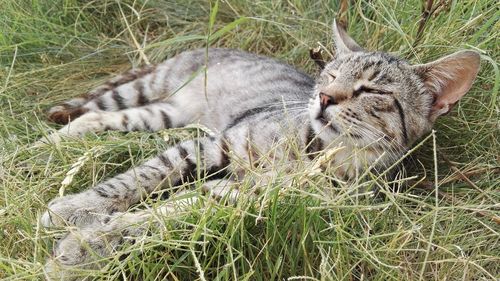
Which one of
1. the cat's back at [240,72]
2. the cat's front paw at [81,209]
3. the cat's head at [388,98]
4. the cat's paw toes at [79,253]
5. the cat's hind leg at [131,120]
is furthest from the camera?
the cat's back at [240,72]

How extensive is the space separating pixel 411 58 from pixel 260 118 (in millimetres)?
870

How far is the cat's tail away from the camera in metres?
4.01

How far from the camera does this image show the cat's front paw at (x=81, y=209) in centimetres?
275

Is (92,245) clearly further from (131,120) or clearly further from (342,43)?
(342,43)

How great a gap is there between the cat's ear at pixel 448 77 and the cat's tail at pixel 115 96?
1876mm

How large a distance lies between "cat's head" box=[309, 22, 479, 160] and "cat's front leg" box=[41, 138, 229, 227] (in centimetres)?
57

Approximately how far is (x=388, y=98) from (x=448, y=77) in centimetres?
29

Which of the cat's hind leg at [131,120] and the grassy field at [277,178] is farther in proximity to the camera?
the cat's hind leg at [131,120]

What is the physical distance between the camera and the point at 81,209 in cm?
284

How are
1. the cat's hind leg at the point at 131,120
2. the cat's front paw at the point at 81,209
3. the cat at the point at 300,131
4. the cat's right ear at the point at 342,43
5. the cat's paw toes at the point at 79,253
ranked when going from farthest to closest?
1. the cat's hind leg at the point at 131,120
2. the cat's right ear at the point at 342,43
3. the cat's front paw at the point at 81,209
4. the cat at the point at 300,131
5. the cat's paw toes at the point at 79,253

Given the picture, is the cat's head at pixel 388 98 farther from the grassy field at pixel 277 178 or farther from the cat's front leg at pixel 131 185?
the cat's front leg at pixel 131 185

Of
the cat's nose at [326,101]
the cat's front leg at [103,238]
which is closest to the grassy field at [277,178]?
the cat's front leg at [103,238]

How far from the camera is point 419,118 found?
3.02m

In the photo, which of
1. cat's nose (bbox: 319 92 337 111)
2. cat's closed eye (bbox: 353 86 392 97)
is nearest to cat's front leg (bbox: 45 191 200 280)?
cat's nose (bbox: 319 92 337 111)
